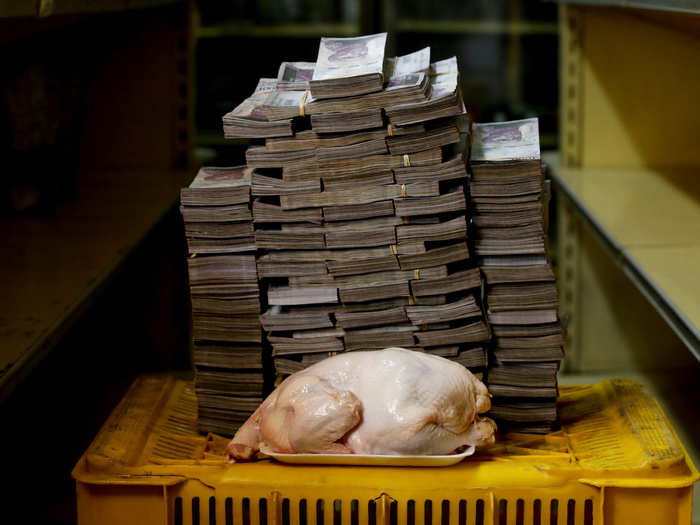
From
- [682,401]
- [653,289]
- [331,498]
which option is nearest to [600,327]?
[682,401]

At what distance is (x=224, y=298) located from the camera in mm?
2191

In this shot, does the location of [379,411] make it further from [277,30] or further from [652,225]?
[277,30]

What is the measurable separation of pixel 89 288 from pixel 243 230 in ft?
2.04

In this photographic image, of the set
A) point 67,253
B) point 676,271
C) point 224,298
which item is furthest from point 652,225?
point 67,253

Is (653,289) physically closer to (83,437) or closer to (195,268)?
(195,268)

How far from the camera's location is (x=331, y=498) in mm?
1839

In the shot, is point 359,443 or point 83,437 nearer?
point 359,443

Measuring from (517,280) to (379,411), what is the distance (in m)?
0.49

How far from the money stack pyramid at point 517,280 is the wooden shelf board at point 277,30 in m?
3.37

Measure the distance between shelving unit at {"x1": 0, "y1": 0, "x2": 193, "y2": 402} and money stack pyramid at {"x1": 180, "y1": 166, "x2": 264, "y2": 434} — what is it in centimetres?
37

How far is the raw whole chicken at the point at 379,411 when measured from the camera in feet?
6.09

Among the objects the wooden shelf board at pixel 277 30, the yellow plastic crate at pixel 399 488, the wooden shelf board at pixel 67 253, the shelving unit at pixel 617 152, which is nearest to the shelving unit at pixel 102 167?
the wooden shelf board at pixel 67 253

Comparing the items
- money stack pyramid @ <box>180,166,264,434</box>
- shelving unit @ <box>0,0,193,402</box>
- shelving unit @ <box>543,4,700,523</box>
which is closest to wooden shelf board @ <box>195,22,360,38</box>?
shelving unit @ <box>0,0,193,402</box>

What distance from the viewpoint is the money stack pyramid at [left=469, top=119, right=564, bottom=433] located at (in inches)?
83.9
